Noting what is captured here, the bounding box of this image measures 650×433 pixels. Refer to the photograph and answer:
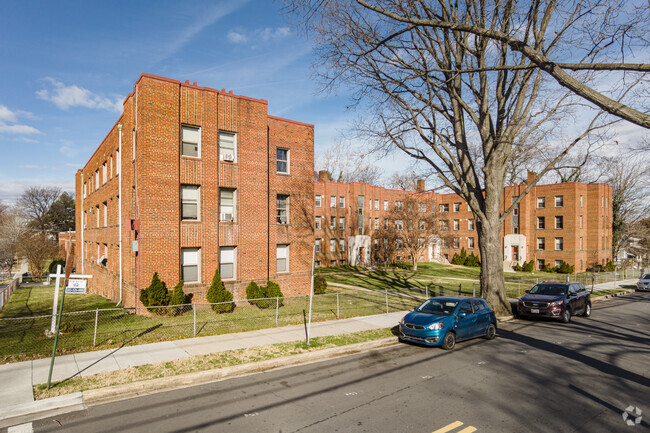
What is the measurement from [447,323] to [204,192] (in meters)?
12.1

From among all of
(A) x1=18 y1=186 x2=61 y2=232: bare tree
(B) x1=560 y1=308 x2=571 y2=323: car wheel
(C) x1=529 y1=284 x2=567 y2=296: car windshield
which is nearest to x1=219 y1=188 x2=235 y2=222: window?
(C) x1=529 y1=284 x2=567 y2=296: car windshield

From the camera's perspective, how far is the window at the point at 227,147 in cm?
1870

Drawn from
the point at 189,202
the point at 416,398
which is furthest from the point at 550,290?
the point at 189,202

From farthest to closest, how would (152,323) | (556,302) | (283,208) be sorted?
(283,208)
(556,302)
(152,323)

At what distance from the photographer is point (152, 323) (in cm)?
1418

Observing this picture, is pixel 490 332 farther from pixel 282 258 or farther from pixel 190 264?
pixel 190 264

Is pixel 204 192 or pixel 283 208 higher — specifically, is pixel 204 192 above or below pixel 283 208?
above

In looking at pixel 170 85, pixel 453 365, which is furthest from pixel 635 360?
pixel 170 85

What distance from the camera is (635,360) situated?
36.7ft

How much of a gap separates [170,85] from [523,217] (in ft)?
155

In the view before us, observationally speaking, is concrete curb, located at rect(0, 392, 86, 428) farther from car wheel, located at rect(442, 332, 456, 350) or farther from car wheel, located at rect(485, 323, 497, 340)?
car wheel, located at rect(485, 323, 497, 340)

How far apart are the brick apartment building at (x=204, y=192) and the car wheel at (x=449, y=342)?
10383 mm

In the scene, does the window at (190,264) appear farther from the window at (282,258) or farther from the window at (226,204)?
the window at (282,258)

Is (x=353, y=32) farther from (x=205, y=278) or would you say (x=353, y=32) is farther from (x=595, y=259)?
(x=595, y=259)
